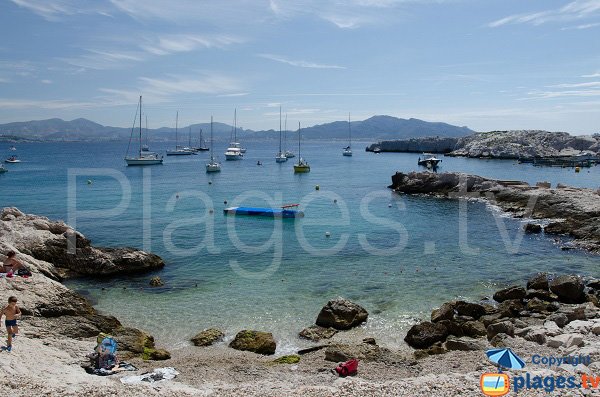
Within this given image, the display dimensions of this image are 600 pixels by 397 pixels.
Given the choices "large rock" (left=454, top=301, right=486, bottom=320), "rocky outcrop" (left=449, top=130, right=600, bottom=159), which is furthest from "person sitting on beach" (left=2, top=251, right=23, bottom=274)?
"rocky outcrop" (left=449, top=130, right=600, bottom=159)

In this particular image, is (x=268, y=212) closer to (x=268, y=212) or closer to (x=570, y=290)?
(x=268, y=212)

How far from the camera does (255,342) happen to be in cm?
1866

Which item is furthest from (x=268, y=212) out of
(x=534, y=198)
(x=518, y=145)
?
(x=518, y=145)

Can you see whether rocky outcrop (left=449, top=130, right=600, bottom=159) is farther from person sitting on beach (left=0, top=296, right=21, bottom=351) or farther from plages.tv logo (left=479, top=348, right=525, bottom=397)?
person sitting on beach (left=0, top=296, right=21, bottom=351)

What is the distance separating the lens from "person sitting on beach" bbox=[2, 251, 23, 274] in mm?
20734

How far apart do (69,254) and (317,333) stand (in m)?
16.7

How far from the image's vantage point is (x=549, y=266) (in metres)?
30.9

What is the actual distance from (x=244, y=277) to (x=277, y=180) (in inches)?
2267

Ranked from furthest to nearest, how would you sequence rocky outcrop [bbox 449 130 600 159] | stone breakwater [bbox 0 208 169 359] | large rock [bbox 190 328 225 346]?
1. rocky outcrop [bbox 449 130 600 159]
2. large rock [bbox 190 328 225 346]
3. stone breakwater [bbox 0 208 169 359]

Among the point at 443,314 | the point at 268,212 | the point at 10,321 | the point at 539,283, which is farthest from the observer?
the point at 268,212

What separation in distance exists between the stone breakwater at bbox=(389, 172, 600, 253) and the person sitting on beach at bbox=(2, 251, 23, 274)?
3535 cm

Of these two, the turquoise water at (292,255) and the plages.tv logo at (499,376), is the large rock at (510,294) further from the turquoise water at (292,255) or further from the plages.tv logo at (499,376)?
the plages.tv logo at (499,376)

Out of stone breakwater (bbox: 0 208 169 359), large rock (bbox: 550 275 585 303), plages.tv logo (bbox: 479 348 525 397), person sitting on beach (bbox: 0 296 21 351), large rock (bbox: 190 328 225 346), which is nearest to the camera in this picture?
plages.tv logo (bbox: 479 348 525 397)

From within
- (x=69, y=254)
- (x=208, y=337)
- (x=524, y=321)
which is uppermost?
(x=69, y=254)
